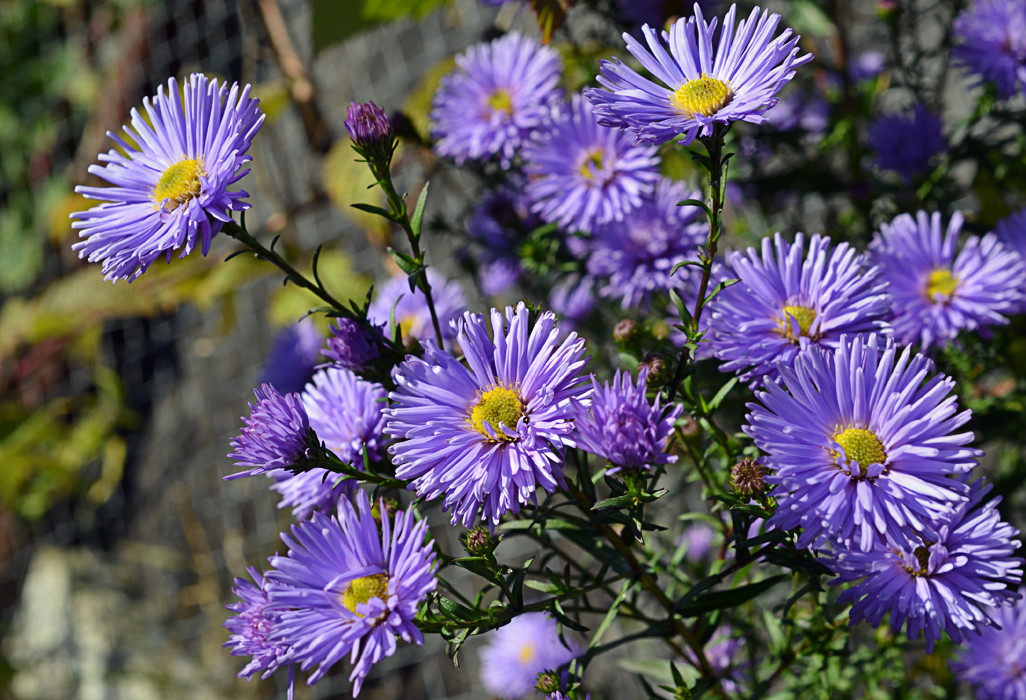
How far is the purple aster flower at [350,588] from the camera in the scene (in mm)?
338

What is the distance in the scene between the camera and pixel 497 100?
640 mm

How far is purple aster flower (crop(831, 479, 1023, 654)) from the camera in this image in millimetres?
383

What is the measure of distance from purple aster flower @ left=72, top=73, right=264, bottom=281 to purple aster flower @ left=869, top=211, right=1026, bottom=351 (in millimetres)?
377

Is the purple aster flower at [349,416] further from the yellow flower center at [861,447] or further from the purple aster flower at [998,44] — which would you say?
the purple aster flower at [998,44]

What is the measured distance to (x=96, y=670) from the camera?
5.02 feet

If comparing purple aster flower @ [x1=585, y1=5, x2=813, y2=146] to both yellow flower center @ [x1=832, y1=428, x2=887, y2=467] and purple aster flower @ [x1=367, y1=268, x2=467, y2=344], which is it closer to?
yellow flower center @ [x1=832, y1=428, x2=887, y2=467]

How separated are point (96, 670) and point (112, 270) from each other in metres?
1.43

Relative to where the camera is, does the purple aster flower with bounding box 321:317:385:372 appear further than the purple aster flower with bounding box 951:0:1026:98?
No

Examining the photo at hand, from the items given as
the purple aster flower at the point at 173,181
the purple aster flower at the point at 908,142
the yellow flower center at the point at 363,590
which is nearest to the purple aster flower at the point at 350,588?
the yellow flower center at the point at 363,590

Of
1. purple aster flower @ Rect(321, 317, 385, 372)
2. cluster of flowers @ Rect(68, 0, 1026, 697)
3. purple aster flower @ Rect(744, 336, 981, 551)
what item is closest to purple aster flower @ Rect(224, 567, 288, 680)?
cluster of flowers @ Rect(68, 0, 1026, 697)

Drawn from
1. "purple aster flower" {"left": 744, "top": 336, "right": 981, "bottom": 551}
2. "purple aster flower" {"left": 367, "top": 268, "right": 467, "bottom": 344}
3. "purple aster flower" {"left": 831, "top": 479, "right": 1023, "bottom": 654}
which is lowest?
"purple aster flower" {"left": 831, "top": 479, "right": 1023, "bottom": 654}

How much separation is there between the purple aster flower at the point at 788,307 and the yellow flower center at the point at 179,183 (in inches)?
10.4

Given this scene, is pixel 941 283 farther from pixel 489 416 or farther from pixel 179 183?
pixel 179 183

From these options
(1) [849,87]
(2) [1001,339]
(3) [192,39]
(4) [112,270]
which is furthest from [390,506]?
(3) [192,39]
